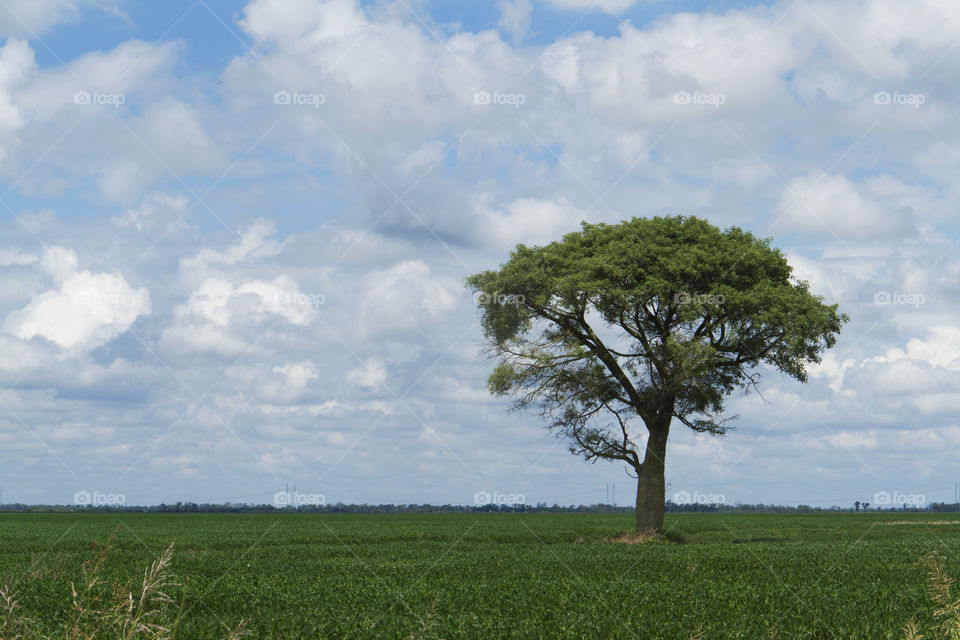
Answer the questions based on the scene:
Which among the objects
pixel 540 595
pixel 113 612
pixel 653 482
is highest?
pixel 653 482

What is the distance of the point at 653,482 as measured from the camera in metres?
38.8

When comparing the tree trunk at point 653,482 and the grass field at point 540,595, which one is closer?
the grass field at point 540,595

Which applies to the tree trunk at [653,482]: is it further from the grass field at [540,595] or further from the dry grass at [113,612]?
the dry grass at [113,612]

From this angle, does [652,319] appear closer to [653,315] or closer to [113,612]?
[653,315]

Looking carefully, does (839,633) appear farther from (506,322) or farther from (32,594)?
(506,322)

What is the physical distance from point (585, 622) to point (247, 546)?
32.9 meters

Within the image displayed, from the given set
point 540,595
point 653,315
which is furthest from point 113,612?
point 653,315

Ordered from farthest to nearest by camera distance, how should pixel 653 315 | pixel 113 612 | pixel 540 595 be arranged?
pixel 653 315 → pixel 540 595 → pixel 113 612

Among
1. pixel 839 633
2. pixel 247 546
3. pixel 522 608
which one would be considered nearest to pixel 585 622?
pixel 522 608

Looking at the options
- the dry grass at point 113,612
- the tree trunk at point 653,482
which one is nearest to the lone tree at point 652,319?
the tree trunk at point 653,482

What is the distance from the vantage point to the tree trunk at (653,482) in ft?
127

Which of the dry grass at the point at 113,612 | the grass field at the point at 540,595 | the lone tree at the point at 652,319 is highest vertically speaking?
the lone tree at the point at 652,319

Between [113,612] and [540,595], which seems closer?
[113,612]

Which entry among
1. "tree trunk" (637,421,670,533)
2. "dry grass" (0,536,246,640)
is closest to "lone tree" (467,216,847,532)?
"tree trunk" (637,421,670,533)
